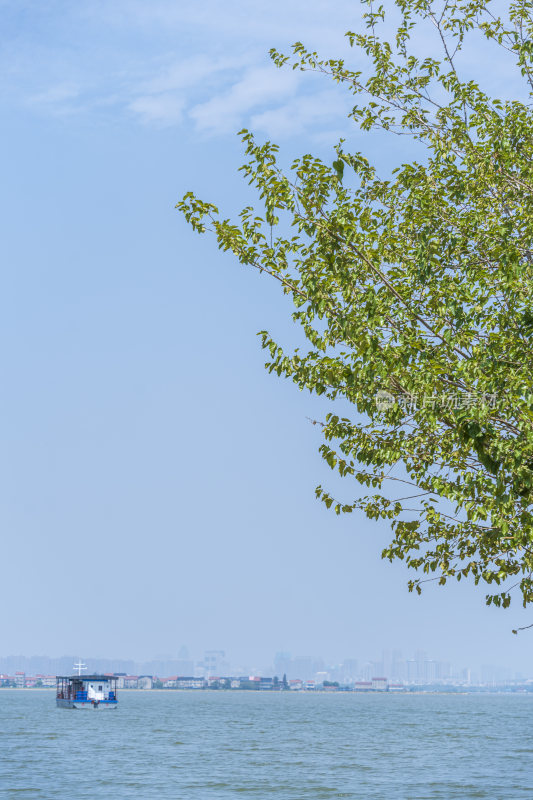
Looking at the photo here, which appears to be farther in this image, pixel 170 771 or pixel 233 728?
pixel 233 728

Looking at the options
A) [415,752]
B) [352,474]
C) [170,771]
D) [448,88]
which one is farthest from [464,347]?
[415,752]

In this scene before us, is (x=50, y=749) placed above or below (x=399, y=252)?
below

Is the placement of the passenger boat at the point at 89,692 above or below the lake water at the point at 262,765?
below

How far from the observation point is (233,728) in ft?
304

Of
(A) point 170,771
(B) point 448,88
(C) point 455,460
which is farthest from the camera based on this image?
(A) point 170,771

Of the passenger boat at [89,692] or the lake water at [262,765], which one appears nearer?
the lake water at [262,765]

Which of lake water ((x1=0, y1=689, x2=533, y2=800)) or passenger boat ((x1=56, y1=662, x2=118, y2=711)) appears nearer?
lake water ((x1=0, y1=689, x2=533, y2=800))

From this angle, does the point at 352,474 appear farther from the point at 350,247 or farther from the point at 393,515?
the point at 350,247

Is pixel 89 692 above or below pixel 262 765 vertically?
below

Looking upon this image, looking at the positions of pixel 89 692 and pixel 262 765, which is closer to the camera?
pixel 262 765

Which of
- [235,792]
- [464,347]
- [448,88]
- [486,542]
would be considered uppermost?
[448,88]

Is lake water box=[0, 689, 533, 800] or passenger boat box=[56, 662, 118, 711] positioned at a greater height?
lake water box=[0, 689, 533, 800]

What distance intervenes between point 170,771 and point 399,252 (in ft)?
124

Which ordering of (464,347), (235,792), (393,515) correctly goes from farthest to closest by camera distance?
1. (235,792)
2. (393,515)
3. (464,347)
